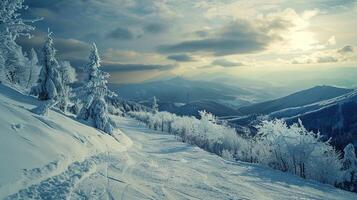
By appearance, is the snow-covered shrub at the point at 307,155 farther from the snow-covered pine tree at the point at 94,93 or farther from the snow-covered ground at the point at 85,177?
the snow-covered pine tree at the point at 94,93

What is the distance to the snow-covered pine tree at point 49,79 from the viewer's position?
52000 millimetres

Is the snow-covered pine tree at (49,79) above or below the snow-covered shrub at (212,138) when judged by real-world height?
above

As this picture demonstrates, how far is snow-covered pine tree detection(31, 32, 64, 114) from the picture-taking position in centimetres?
5200

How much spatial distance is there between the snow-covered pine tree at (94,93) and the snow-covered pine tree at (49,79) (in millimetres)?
4062

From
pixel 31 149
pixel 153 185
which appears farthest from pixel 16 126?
pixel 153 185

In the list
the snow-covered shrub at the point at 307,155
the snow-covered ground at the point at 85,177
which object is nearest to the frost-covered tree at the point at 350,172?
the snow-covered shrub at the point at 307,155

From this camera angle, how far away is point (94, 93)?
53312 mm

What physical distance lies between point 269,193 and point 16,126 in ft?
64.2

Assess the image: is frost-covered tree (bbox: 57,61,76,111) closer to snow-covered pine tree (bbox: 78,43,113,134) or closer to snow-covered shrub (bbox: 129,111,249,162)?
snow-covered pine tree (bbox: 78,43,113,134)

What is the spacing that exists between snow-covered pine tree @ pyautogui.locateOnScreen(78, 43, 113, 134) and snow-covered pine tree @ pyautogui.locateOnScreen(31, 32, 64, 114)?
4062mm

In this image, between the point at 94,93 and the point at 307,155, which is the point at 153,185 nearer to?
the point at 94,93

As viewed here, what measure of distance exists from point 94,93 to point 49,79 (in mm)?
6890

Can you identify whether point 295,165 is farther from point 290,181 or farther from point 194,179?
point 194,179

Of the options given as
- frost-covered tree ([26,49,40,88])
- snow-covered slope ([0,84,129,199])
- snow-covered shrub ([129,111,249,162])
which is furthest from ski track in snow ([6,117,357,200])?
frost-covered tree ([26,49,40,88])
